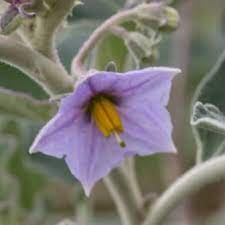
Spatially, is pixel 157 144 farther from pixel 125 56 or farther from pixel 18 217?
pixel 18 217

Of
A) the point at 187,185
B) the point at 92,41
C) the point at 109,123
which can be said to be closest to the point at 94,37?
Result: the point at 92,41

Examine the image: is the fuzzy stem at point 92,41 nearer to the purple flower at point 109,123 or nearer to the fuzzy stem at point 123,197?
the purple flower at point 109,123

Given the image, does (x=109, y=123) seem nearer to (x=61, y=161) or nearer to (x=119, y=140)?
(x=119, y=140)

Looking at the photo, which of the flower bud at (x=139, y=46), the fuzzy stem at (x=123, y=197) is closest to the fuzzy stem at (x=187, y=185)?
the fuzzy stem at (x=123, y=197)

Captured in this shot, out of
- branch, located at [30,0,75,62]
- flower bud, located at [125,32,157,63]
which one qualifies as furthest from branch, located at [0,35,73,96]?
flower bud, located at [125,32,157,63]

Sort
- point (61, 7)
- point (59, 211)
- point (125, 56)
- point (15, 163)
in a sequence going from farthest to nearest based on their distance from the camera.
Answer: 1. point (59, 211)
2. point (15, 163)
3. point (125, 56)
4. point (61, 7)

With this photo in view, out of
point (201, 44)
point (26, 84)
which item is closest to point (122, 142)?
point (26, 84)
